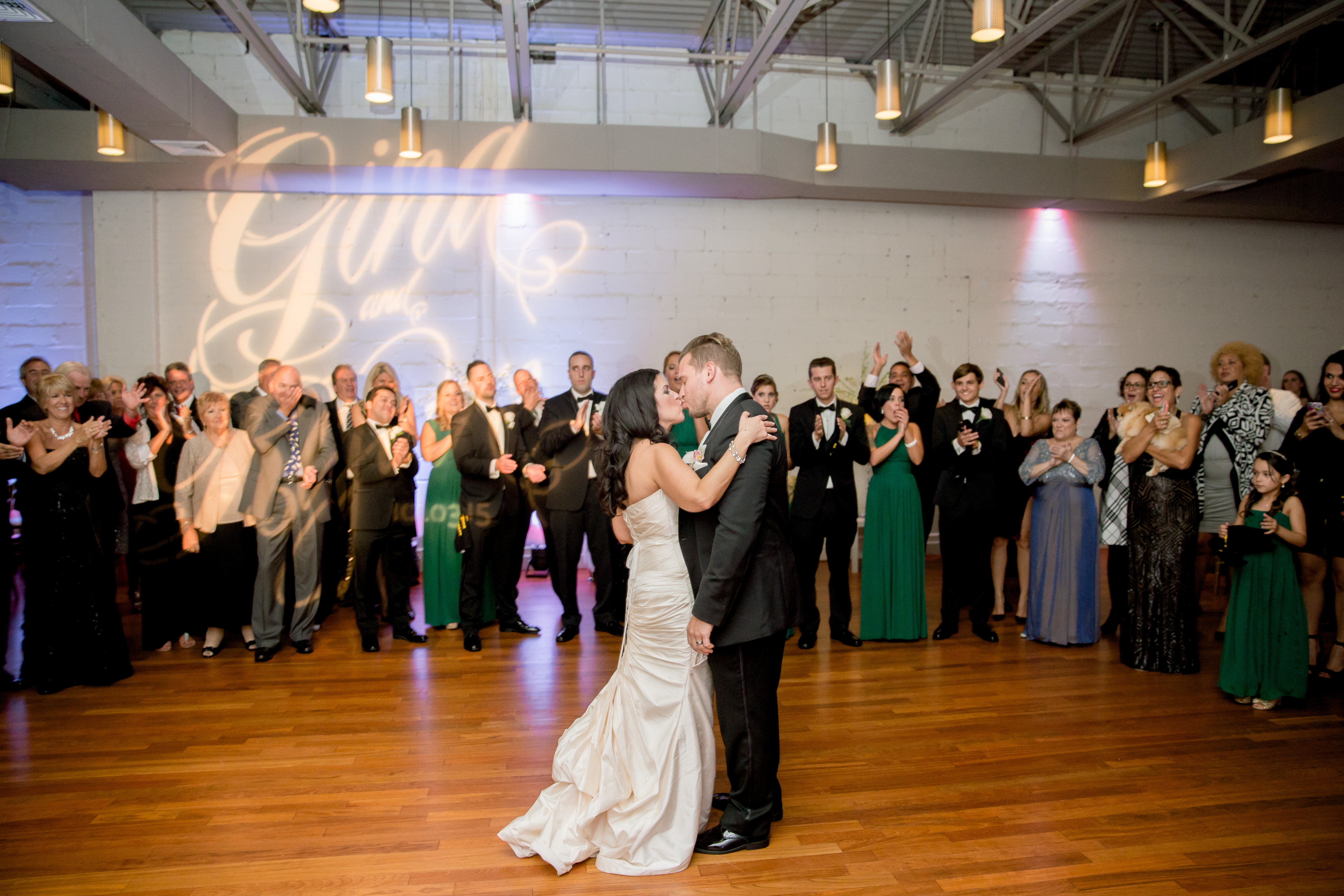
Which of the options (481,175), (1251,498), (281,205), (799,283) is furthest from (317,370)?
(1251,498)

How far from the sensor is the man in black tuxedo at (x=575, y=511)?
4898mm

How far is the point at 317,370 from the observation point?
6844 mm

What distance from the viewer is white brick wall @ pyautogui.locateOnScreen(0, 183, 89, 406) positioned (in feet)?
22.0

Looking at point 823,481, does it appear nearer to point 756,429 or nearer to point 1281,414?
point 756,429

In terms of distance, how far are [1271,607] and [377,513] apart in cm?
450

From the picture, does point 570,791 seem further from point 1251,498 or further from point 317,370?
point 317,370

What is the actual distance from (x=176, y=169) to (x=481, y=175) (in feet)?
7.29

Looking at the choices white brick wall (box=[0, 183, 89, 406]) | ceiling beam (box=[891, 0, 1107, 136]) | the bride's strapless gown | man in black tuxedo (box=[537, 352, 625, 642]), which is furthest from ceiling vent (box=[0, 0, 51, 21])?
ceiling beam (box=[891, 0, 1107, 136])

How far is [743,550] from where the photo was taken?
245cm

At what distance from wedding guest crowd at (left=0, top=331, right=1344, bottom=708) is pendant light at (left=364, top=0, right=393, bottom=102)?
1564 millimetres

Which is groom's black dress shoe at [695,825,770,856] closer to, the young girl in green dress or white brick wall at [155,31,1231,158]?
the young girl in green dress

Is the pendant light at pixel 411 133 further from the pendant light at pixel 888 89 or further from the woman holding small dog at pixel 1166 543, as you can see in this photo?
the woman holding small dog at pixel 1166 543

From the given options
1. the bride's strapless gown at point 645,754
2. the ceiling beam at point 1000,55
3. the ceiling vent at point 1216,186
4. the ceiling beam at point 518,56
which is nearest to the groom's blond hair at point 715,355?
the bride's strapless gown at point 645,754

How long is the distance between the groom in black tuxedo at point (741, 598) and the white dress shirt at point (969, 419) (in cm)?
257
